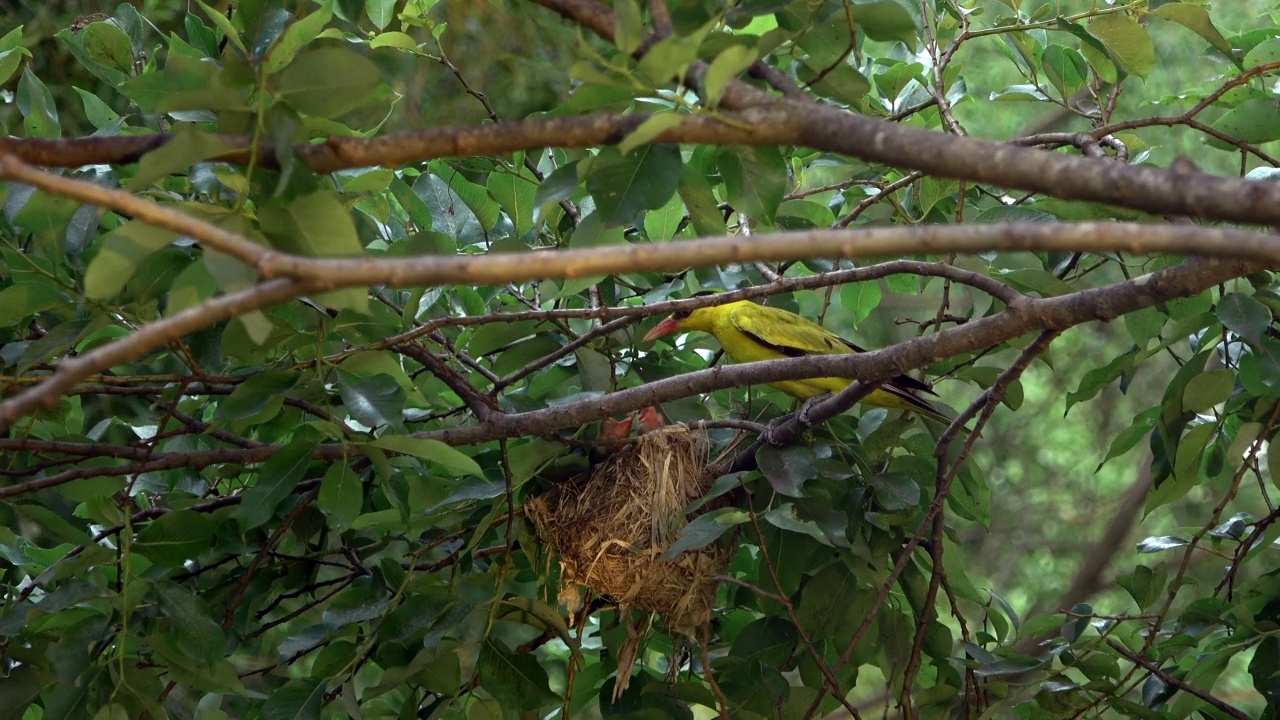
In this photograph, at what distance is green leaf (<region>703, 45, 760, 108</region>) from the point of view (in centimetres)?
165

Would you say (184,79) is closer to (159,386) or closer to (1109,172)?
(1109,172)

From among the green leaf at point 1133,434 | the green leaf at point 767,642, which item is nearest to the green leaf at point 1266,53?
the green leaf at point 1133,434

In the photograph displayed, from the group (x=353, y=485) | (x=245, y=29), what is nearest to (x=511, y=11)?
(x=245, y=29)

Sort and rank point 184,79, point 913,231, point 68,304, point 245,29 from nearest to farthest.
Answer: point 913,231, point 184,79, point 245,29, point 68,304

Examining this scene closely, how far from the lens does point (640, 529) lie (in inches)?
158

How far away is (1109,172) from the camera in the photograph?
5.08 ft

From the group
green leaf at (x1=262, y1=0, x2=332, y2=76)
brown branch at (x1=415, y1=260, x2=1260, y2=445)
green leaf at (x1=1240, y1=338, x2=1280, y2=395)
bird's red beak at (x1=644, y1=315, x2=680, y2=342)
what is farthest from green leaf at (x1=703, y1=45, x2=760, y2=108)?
bird's red beak at (x1=644, y1=315, x2=680, y2=342)

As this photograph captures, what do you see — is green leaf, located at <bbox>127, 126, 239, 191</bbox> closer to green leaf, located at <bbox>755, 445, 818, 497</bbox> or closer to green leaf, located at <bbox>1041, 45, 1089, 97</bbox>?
green leaf, located at <bbox>755, 445, 818, 497</bbox>

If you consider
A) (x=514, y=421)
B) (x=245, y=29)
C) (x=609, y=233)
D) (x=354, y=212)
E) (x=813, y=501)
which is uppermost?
(x=245, y=29)

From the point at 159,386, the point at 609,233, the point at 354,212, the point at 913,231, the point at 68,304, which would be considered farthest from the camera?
the point at 159,386

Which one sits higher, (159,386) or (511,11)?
(511,11)

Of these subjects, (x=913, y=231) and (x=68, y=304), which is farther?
(x=68, y=304)

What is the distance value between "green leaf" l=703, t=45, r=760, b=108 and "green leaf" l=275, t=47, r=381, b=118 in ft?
2.11

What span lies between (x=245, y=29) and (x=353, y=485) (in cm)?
112
